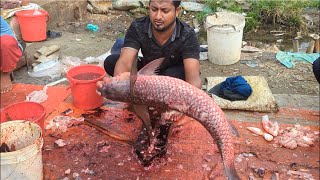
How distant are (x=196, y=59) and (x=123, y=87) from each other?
1.26 meters

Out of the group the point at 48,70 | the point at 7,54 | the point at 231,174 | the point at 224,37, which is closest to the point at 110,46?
the point at 48,70

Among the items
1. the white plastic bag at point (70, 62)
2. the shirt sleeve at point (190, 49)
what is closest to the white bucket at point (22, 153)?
the shirt sleeve at point (190, 49)

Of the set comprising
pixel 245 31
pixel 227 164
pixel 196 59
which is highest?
pixel 196 59

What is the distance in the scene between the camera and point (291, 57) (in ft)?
20.6

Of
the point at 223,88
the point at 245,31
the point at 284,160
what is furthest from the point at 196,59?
the point at 245,31

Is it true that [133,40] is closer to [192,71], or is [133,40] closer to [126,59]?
[126,59]

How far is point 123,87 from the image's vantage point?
9.57ft

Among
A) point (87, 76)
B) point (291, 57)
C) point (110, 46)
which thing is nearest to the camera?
point (87, 76)

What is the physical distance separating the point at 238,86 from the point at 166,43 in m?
1.25

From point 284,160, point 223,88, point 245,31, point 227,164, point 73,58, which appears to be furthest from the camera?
point 245,31

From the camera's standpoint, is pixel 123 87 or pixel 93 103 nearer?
pixel 123 87

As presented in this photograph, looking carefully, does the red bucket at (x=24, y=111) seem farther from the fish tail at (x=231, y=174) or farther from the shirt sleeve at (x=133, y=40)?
the fish tail at (x=231, y=174)

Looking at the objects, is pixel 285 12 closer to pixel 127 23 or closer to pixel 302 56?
pixel 302 56

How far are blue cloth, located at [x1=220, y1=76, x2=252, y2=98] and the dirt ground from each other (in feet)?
2.50
